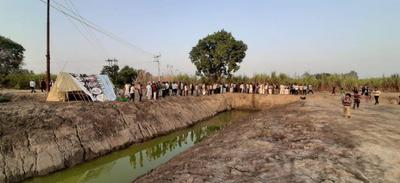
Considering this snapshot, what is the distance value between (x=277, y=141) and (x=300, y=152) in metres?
1.75

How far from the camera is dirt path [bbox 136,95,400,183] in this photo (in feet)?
26.2

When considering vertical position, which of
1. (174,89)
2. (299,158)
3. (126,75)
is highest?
(126,75)

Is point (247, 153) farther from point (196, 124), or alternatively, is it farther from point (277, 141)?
point (196, 124)

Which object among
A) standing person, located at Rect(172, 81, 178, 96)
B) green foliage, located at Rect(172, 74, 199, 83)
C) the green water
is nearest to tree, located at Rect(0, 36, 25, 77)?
green foliage, located at Rect(172, 74, 199, 83)

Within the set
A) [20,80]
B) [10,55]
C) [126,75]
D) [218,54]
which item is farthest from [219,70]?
[10,55]

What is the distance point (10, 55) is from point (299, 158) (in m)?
58.0

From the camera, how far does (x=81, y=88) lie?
823 inches

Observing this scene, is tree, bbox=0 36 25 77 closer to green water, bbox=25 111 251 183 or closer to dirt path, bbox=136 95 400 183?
green water, bbox=25 111 251 183

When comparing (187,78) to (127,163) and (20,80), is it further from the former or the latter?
(127,163)

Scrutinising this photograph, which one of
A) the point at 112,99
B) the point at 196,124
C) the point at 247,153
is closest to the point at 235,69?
the point at 196,124

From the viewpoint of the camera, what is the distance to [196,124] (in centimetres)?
2431

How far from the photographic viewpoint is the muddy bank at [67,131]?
11305 mm

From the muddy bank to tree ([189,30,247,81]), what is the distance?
21.3 meters

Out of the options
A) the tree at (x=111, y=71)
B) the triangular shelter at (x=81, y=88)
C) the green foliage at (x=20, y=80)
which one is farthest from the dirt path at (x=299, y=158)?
the tree at (x=111, y=71)
